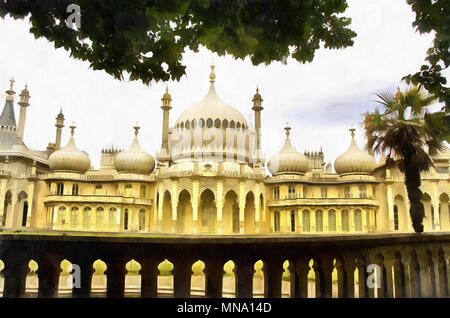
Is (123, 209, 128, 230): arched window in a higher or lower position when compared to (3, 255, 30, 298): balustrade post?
higher

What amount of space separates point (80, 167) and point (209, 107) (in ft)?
41.1

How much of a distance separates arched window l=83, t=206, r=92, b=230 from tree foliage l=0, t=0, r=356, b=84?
99.4 feet

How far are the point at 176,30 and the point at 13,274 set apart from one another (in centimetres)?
314

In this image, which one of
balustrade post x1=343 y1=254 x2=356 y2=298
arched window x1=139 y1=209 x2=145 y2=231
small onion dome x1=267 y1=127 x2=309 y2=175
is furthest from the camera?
small onion dome x1=267 y1=127 x2=309 y2=175

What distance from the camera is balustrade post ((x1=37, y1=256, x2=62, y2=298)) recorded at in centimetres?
402

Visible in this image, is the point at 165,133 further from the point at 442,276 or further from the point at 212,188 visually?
the point at 442,276

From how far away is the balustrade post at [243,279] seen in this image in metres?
4.27

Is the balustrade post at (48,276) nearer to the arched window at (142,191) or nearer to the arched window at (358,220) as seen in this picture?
the arched window at (142,191)

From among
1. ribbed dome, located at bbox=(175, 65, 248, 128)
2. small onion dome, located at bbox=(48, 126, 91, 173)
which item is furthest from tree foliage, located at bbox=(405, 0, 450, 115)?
small onion dome, located at bbox=(48, 126, 91, 173)

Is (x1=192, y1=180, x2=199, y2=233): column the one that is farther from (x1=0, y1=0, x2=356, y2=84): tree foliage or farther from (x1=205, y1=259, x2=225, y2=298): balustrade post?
(x1=205, y1=259, x2=225, y2=298): balustrade post

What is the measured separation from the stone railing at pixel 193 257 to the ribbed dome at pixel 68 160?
3249 centimetres

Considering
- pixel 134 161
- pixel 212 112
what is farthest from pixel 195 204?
pixel 212 112

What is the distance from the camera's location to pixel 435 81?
5297 mm
